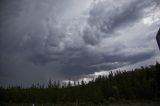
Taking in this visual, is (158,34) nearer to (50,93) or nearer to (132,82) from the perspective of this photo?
(132,82)

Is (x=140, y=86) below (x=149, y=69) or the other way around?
below

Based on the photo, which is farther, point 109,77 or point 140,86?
point 109,77

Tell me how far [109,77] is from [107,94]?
3970cm

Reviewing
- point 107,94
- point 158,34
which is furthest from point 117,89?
point 158,34

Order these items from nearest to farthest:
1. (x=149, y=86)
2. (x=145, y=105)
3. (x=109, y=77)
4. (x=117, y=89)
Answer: (x=145, y=105) < (x=149, y=86) < (x=117, y=89) < (x=109, y=77)

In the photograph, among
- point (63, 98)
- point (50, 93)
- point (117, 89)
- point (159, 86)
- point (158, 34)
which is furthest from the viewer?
point (50, 93)

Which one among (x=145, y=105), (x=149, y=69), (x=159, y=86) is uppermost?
(x=149, y=69)

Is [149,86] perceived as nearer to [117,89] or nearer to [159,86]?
[159,86]

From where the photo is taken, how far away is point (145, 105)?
7075cm

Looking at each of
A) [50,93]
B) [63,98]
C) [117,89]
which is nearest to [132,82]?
[117,89]

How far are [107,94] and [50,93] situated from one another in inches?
1513

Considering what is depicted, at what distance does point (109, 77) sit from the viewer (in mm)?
149375

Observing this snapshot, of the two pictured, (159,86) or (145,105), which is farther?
(159,86)

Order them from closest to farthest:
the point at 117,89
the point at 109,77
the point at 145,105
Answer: the point at 145,105 < the point at 117,89 < the point at 109,77
